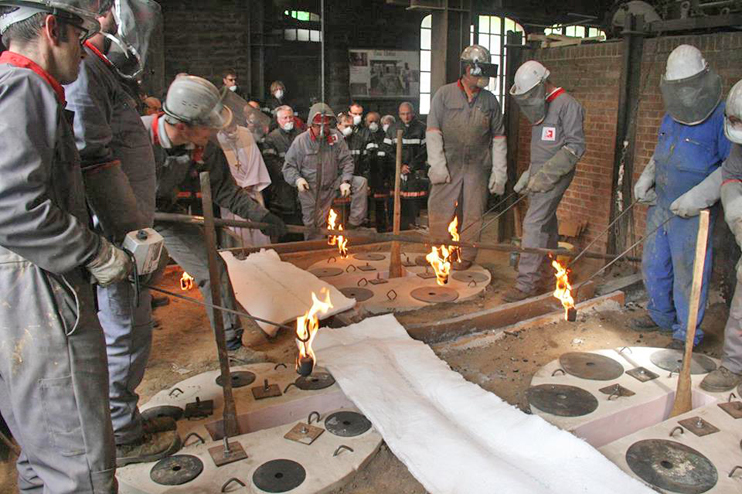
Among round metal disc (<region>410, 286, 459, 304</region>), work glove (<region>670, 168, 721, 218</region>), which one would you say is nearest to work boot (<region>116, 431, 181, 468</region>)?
round metal disc (<region>410, 286, 459, 304</region>)

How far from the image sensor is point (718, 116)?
4516 millimetres

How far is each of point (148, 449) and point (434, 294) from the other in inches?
127

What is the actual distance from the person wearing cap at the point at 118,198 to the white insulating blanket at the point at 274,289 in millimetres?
1705

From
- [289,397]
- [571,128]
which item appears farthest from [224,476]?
[571,128]

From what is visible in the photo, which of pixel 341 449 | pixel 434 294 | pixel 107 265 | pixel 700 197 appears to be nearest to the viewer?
pixel 107 265

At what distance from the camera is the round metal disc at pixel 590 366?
13.2 feet

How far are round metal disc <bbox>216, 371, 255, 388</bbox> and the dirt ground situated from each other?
19.6 inches

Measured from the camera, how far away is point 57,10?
2.31 metres

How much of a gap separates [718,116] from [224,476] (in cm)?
404

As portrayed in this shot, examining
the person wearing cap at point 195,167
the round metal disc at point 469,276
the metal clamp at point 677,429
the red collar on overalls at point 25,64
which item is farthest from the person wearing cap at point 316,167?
the red collar on overalls at point 25,64

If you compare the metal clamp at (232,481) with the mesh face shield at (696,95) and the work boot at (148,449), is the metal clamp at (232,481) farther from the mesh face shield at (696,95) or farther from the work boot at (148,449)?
the mesh face shield at (696,95)

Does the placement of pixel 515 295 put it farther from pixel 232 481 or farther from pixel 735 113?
pixel 232 481

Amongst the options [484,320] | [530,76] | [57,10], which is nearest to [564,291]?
[484,320]

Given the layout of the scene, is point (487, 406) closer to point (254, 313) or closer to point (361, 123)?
point (254, 313)
